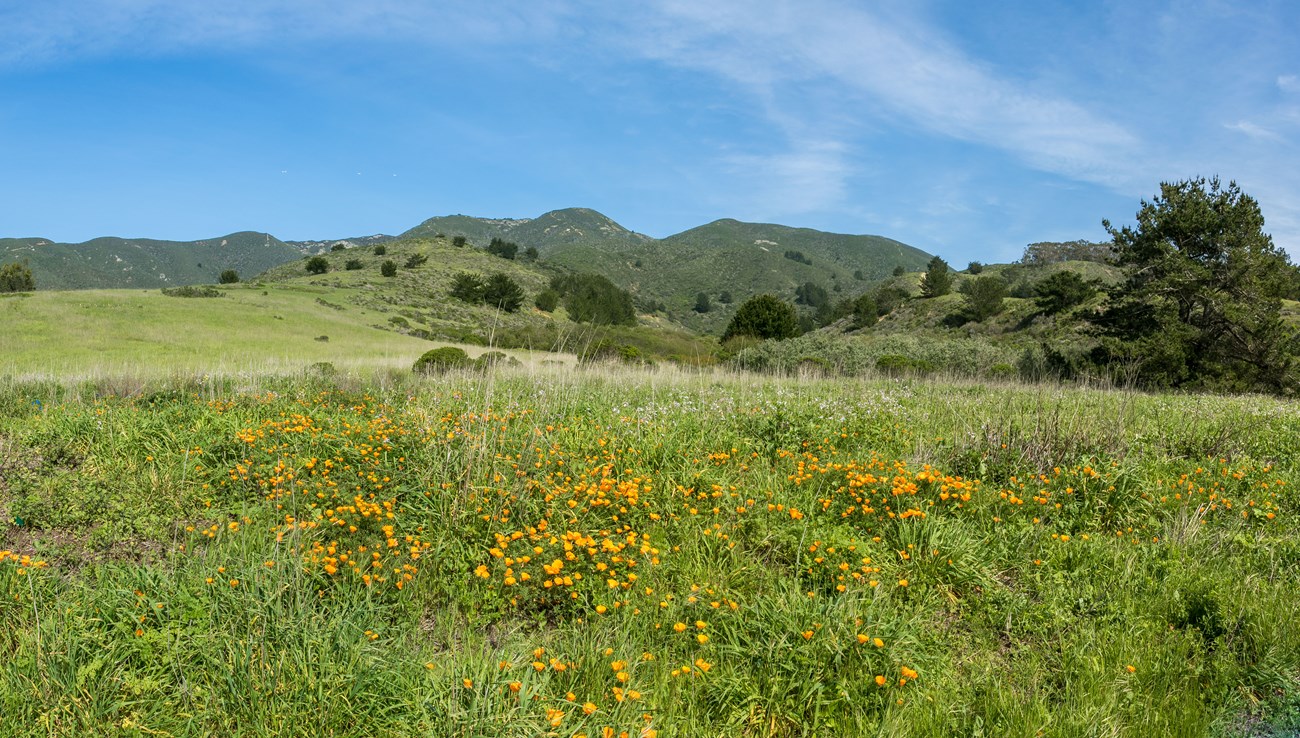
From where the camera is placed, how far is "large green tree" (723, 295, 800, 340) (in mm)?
38156

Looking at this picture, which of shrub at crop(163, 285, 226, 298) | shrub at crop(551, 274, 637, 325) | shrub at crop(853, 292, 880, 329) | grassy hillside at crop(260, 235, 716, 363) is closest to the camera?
grassy hillside at crop(260, 235, 716, 363)

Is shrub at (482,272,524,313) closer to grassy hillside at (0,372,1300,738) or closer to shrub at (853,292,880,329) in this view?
shrub at (853,292,880,329)

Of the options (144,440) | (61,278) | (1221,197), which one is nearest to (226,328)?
(144,440)

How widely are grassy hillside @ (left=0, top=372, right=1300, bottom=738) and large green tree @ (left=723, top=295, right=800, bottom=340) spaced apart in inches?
1239

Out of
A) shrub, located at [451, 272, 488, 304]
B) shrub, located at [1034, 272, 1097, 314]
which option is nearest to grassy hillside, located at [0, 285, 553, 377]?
shrub, located at [451, 272, 488, 304]

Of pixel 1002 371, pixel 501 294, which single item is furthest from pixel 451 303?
pixel 1002 371

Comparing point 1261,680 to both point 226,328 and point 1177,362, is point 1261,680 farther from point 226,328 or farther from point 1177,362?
point 226,328

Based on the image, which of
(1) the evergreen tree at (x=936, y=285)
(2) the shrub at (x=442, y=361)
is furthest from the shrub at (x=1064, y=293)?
(2) the shrub at (x=442, y=361)

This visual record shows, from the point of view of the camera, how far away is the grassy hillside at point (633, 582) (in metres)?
2.84

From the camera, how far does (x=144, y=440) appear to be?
606 centimetres

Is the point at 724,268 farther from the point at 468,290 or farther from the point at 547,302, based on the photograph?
the point at 468,290

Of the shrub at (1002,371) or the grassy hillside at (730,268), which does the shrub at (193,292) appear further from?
the grassy hillside at (730,268)

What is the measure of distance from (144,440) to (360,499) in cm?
294

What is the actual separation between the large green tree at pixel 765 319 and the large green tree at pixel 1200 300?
18.4 metres
